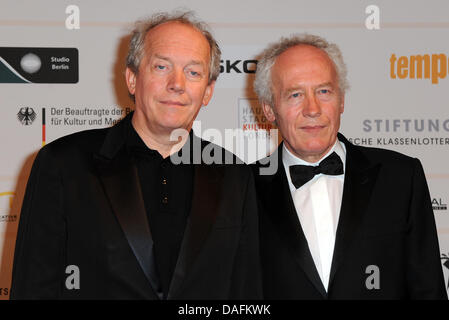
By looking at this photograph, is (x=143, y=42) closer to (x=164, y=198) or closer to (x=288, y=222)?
(x=164, y=198)

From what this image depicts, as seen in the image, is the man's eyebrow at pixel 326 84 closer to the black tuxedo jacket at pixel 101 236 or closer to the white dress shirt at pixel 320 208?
the white dress shirt at pixel 320 208

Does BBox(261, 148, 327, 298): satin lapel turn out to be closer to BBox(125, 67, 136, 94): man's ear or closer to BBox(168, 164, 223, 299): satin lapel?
BBox(168, 164, 223, 299): satin lapel

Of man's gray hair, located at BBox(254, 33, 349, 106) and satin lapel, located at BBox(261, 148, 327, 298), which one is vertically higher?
man's gray hair, located at BBox(254, 33, 349, 106)

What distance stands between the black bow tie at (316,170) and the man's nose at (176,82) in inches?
27.2

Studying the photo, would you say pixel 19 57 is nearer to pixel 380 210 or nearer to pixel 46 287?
pixel 46 287

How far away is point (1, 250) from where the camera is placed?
3490mm

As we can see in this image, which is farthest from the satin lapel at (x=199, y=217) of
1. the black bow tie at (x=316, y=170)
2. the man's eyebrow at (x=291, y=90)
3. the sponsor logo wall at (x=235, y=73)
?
the sponsor logo wall at (x=235, y=73)

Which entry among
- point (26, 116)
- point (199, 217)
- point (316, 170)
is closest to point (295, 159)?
point (316, 170)

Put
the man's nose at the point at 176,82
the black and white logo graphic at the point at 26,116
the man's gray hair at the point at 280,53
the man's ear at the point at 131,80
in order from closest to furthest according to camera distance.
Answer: the man's nose at the point at 176,82, the man's ear at the point at 131,80, the man's gray hair at the point at 280,53, the black and white logo graphic at the point at 26,116

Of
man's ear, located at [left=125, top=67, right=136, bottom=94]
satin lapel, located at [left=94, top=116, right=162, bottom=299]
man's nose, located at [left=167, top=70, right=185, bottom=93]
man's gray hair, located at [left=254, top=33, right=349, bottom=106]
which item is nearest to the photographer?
satin lapel, located at [left=94, top=116, right=162, bottom=299]

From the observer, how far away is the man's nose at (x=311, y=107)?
246 cm

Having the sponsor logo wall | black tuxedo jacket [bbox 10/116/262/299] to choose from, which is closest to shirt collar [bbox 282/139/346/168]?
black tuxedo jacket [bbox 10/116/262/299]

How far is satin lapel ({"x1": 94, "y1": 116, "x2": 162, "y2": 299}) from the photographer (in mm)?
2035
